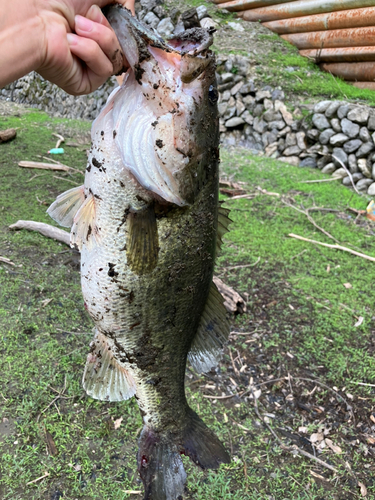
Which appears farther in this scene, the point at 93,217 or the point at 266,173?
the point at 266,173

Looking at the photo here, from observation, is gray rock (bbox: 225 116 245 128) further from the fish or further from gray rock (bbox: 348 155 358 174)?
the fish

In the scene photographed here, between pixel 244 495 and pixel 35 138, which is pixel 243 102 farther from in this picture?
pixel 244 495

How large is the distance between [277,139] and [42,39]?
7445mm

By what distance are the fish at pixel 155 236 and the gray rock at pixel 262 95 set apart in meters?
7.41

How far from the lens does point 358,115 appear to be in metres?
6.96

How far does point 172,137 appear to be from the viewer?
1302 millimetres

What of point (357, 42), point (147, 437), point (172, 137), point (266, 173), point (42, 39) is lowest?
point (266, 173)

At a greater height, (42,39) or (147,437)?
(42,39)

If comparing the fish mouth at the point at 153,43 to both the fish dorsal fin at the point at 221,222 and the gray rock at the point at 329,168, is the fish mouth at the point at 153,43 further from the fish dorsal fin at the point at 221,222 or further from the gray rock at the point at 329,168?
the gray rock at the point at 329,168

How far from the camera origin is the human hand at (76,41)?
3.77ft

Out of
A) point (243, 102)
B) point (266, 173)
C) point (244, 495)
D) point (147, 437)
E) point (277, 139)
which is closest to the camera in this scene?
point (147, 437)

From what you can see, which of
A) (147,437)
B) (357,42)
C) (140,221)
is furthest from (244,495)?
(357,42)

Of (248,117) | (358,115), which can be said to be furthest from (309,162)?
(248,117)

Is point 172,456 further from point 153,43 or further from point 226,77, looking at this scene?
point 226,77
